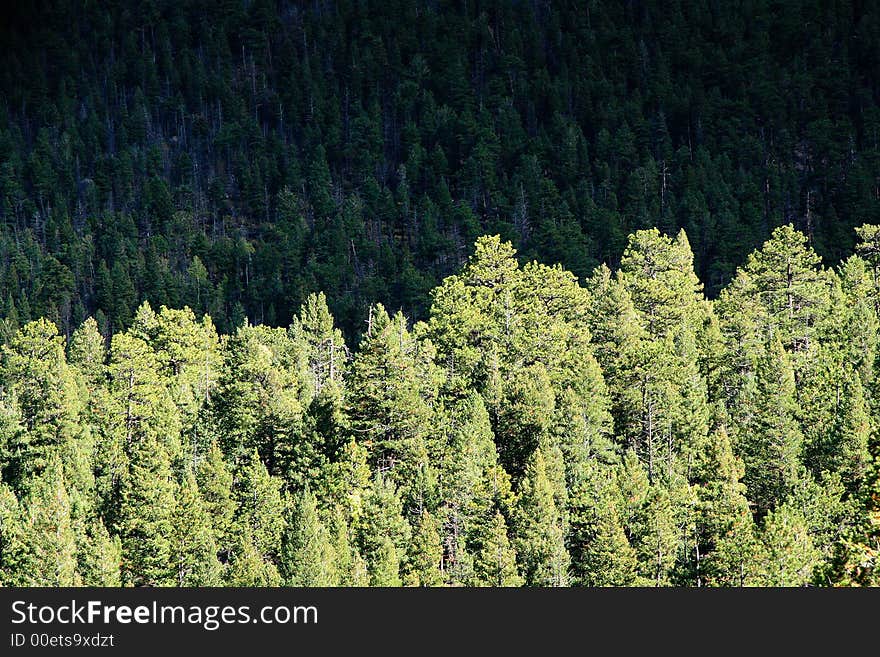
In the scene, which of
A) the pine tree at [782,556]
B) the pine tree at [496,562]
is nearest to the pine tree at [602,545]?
the pine tree at [496,562]

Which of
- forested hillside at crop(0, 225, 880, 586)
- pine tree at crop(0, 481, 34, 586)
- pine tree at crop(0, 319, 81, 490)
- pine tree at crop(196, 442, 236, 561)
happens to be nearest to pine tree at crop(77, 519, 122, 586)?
forested hillside at crop(0, 225, 880, 586)

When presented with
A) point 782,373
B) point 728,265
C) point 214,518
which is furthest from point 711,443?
point 728,265

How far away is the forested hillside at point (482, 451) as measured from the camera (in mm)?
71500

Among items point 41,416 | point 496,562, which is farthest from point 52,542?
point 496,562

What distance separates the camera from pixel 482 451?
263ft

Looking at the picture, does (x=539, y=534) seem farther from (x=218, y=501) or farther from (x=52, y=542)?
(x=52, y=542)

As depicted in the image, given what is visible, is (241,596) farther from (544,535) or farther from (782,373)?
(782,373)

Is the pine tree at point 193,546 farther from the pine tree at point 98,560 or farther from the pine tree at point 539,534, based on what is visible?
the pine tree at point 539,534

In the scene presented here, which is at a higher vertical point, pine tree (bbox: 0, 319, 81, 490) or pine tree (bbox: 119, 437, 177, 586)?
pine tree (bbox: 0, 319, 81, 490)

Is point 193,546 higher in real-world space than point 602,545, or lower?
higher

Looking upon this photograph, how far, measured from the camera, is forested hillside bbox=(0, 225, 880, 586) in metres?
71.5

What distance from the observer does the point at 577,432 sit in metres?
84.1

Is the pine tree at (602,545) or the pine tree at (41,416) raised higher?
the pine tree at (41,416)

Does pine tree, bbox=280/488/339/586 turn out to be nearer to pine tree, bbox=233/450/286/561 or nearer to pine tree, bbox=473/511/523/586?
pine tree, bbox=233/450/286/561
